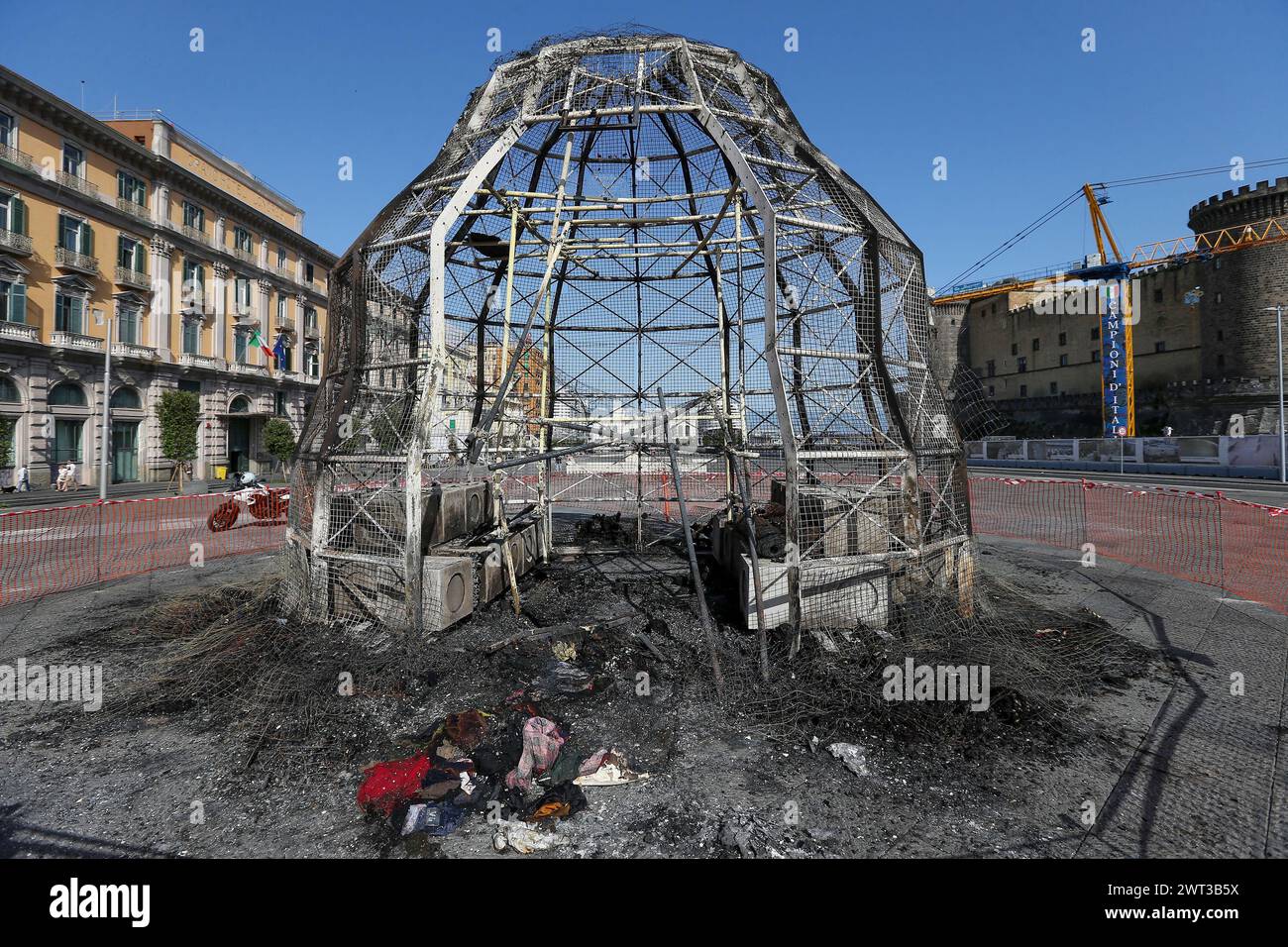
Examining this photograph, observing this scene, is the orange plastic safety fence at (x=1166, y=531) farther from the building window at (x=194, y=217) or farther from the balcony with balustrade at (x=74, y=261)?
the building window at (x=194, y=217)

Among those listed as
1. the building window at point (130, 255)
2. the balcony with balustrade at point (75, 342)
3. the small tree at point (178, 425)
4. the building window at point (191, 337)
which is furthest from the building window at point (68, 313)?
the building window at point (191, 337)

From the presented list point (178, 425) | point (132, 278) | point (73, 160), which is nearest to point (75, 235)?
point (132, 278)

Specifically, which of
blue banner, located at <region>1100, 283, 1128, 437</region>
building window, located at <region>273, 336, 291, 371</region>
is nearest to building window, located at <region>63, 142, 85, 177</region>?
building window, located at <region>273, 336, 291, 371</region>

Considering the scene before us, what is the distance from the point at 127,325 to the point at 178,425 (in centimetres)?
711

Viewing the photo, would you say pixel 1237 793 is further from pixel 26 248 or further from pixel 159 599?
pixel 26 248

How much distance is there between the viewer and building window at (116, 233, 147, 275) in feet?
105

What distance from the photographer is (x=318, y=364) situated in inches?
1882

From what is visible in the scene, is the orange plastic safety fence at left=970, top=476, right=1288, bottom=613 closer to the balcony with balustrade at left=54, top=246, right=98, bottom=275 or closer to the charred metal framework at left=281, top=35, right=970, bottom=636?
the charred metal framework at left=281, top=35, right=970, bottom=636

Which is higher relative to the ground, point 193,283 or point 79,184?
point 79,184

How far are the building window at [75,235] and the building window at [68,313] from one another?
2.44m

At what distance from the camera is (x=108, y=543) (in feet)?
46.2

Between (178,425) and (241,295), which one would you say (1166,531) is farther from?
(241,295)
